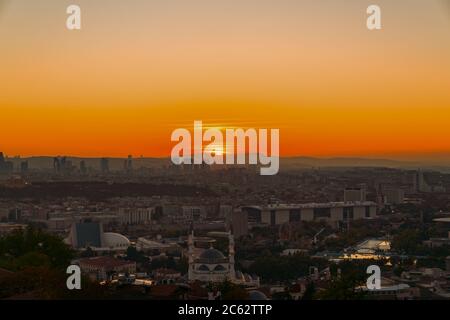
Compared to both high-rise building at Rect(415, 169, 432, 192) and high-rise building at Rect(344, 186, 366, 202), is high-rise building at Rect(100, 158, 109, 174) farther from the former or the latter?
high-rise building at Rect(415, 169, 432, 192)

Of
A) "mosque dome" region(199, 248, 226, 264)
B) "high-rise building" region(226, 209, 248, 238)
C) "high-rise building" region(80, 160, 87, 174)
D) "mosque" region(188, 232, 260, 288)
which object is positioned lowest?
"high-rise building" region(226, 209, 248, 238)

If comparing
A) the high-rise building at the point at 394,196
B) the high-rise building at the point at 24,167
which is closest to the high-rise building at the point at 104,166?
the high-rise building at the point at 24,167

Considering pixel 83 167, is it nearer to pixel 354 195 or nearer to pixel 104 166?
pixel 104 166

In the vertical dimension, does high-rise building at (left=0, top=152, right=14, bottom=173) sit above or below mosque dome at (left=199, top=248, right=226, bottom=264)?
above

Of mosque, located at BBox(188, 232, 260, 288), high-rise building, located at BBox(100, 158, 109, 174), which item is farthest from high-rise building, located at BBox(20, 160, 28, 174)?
mosque, located at BBox(188, 232, 260, 288)

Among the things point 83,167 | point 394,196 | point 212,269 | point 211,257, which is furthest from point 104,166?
point 212,269

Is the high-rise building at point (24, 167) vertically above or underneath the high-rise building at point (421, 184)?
above

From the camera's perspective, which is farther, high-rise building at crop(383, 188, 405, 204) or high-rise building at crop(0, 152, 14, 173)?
high-rise building at crop(383, 188, 405, 204)

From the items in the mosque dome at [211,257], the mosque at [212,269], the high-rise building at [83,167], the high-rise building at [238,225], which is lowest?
the high-rise building at [238,225]

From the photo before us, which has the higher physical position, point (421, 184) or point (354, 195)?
point (421, 184)

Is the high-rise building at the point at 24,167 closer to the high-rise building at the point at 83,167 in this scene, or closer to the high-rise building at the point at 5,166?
the high-rise building at the point at 5,166
